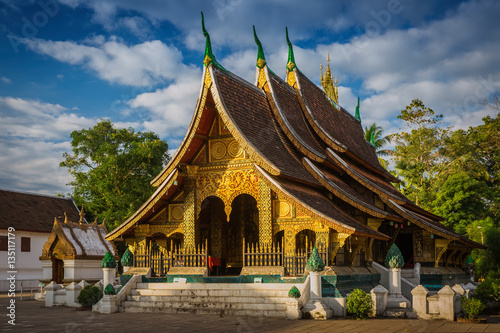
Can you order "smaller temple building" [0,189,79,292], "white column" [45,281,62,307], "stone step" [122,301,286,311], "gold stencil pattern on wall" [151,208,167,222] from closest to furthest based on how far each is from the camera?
1. "stone step" [122,301,286,311]
2. "gold stencil pattern on wall" [151,208,167,222]
3. "white column" [45,281,62,307]
4. "smaller temple building" [0,189,79,292]

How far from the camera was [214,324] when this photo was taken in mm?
11555

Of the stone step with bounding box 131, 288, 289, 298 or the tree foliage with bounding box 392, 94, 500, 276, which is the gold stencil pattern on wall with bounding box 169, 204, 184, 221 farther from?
the tree foliage with bounding box 392, 94, 500, 276

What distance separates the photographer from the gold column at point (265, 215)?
15130 millimetres

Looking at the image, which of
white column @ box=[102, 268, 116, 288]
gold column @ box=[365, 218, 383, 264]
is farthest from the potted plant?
white column @ box=[102, 268, 116, 288]

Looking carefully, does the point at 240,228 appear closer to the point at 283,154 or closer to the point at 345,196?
the point at 283,154

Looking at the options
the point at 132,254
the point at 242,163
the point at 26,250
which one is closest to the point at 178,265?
the point at 132,254

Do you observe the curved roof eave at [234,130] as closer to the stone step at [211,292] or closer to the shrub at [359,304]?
the stone step at [211,292]

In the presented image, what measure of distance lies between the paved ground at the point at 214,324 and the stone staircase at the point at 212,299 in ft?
1.68

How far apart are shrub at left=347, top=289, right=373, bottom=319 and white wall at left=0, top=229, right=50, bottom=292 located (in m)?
23.3

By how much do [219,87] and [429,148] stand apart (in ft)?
105

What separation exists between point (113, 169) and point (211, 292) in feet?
78.8

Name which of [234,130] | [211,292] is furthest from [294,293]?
[234,130]

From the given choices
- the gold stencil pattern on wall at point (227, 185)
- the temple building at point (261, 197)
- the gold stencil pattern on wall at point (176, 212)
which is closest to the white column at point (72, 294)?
the temple building at point (261, 197)

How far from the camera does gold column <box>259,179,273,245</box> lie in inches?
596
